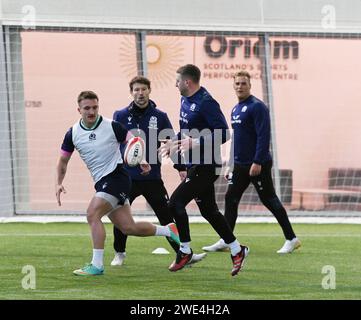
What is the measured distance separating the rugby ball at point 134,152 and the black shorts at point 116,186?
0.64 feet

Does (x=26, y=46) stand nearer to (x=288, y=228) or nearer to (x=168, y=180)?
(x=168, y=180)

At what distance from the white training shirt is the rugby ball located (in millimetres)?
185

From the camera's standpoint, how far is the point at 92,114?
29.8 feet

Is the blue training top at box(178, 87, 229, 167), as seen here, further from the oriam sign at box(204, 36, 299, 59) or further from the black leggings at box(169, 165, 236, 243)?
the oriam sign at box(204, 36, 299, 59)

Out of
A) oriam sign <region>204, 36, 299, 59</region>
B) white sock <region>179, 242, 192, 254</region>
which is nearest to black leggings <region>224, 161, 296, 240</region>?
white sock <region>179, 242, 192, 254</region>

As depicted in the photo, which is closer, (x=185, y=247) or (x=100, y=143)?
(x=100, y=143)

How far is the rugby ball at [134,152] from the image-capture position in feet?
29.5

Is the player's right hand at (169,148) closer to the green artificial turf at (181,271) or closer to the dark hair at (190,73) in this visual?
the dark hair at (190,73)

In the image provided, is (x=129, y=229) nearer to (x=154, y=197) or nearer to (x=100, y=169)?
(x=100, y=169)

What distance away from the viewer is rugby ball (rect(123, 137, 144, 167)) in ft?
29.5

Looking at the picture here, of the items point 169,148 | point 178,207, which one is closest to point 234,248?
point 178,207

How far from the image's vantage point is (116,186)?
357 inches

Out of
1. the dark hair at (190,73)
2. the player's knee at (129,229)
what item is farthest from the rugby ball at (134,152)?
the dark hair at (190,73)

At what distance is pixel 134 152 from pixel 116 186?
0.35 meters
